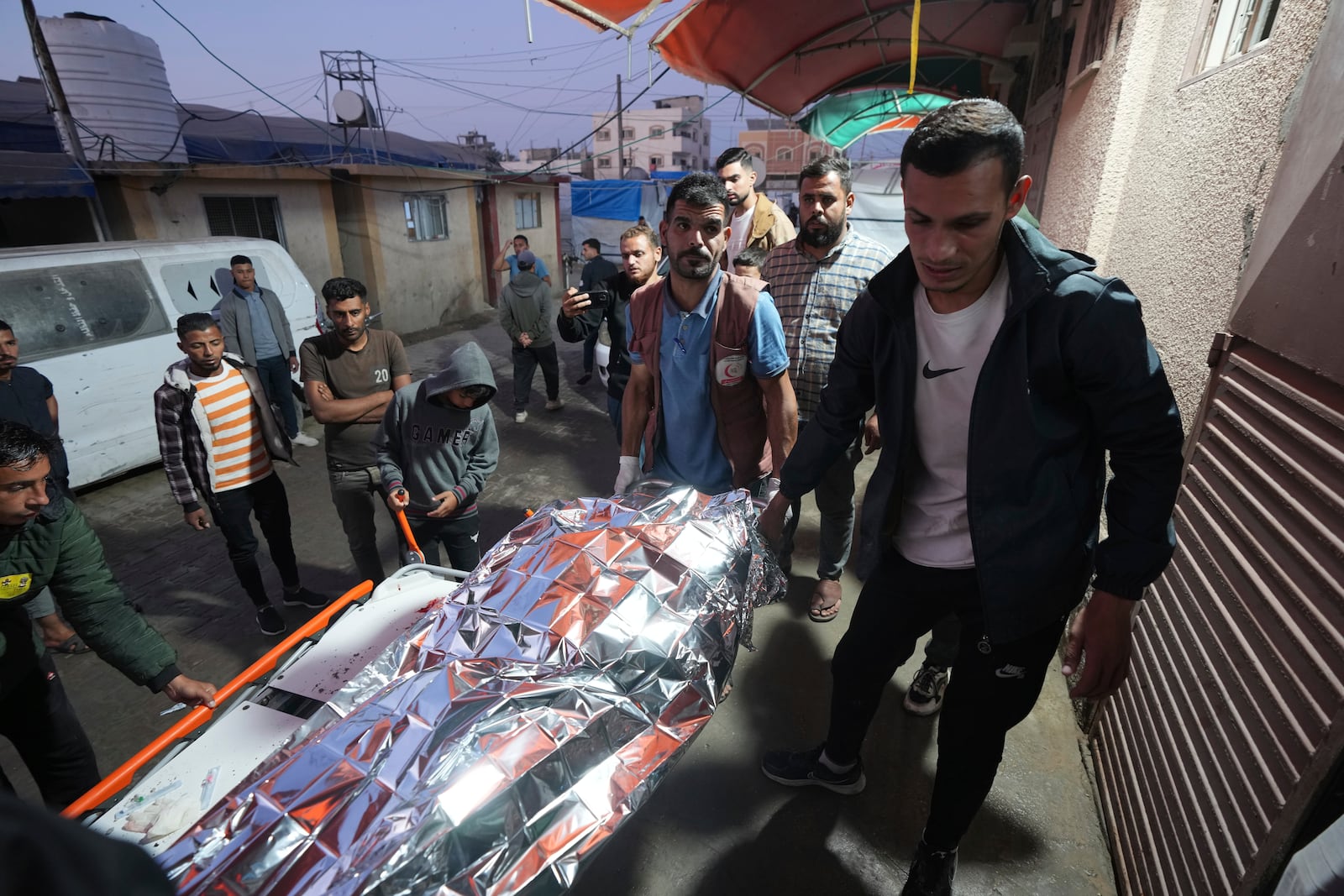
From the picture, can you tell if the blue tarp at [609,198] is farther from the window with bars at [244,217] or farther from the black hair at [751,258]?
the black hair at [751,258]

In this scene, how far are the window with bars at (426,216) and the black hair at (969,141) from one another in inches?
451

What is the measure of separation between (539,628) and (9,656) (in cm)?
151

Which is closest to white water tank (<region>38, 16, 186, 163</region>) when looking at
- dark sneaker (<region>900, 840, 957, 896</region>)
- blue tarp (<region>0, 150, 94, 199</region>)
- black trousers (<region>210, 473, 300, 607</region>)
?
blue tarp (<region>0, 150, 94, 199</region>)

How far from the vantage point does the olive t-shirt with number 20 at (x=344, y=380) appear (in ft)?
9.52

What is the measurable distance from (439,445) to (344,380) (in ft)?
2.22

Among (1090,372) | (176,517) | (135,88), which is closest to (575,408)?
(176,517)

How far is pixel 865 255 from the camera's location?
291cm

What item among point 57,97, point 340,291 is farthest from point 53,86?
point 340,291

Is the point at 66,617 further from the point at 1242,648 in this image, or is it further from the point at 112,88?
the point at 112,88

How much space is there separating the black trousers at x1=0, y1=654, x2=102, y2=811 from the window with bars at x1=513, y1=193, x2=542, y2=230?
13513 mm

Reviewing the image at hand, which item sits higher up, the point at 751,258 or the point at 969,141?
the point at 969,141

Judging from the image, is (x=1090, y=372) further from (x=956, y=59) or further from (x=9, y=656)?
(x=956, y=59)

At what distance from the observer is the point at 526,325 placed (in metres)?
6.11

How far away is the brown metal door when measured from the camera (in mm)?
1211
